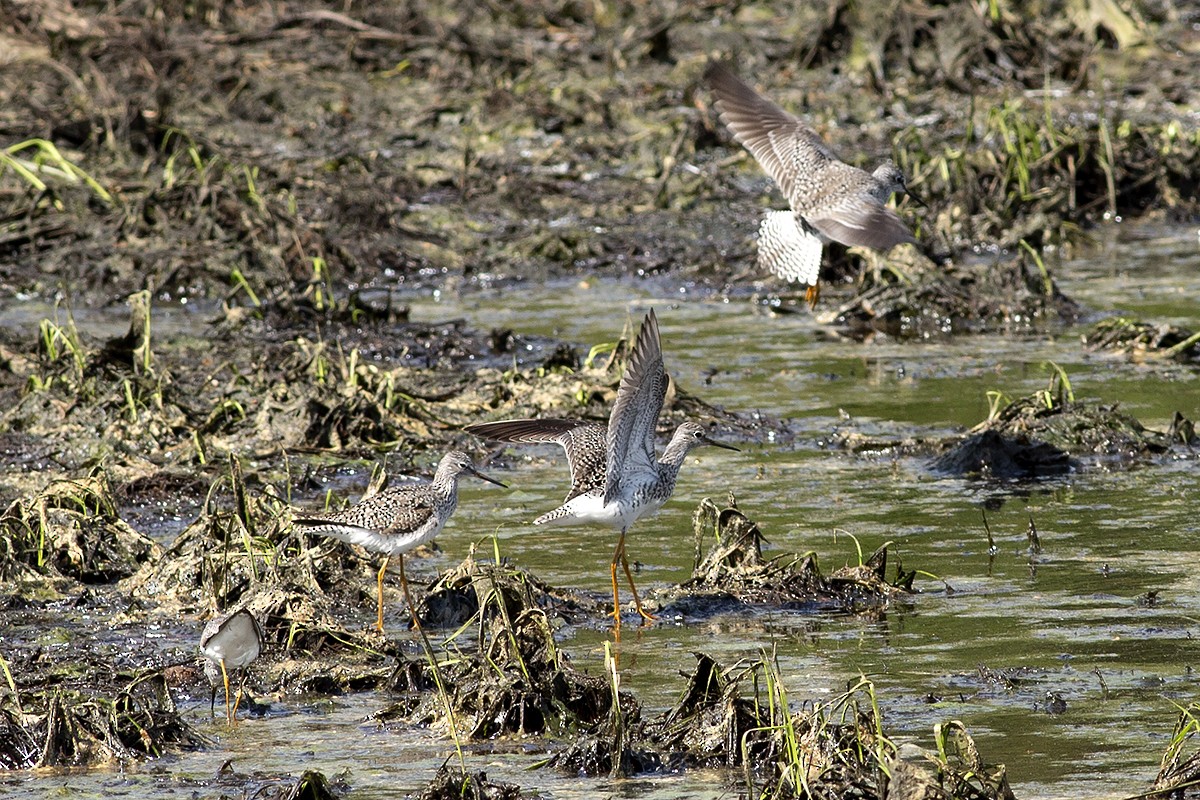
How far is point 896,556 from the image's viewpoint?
26.0 feet

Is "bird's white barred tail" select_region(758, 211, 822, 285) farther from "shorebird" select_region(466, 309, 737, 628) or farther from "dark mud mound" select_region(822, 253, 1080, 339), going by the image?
"shorebird" select_region(466, 309, 737, 628)

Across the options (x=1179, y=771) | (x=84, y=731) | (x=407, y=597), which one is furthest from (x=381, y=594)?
(x=1179, y=771)

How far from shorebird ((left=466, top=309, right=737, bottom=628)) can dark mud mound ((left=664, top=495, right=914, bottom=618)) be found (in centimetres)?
27

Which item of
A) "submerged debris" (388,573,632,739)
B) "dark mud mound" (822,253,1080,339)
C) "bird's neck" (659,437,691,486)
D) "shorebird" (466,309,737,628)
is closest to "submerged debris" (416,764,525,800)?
"submerged debris" (388,573,632,739)

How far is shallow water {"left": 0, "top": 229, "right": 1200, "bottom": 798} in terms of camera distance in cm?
596

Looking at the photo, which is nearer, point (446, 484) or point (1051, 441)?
point (446, 484)

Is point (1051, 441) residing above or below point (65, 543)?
above

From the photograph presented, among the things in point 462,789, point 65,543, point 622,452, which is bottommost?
point 65,543

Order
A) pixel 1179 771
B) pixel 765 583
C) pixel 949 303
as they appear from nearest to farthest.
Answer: pixel 1179 771 → pixel 765 583 → pixel 949 303

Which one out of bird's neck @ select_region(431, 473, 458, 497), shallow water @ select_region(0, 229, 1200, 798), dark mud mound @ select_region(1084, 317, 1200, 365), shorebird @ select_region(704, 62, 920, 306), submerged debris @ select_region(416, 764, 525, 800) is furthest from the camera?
dark mud mound @ select_region(1084, 317, 1200, 365)

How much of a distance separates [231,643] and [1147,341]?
7010 mm

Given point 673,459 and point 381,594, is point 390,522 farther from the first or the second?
point 673,459

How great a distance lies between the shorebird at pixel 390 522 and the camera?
7348mm

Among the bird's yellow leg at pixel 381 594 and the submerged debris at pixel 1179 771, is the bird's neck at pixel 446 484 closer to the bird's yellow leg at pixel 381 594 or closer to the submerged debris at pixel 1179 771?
the bird's yellow leg at pixel 381 594
